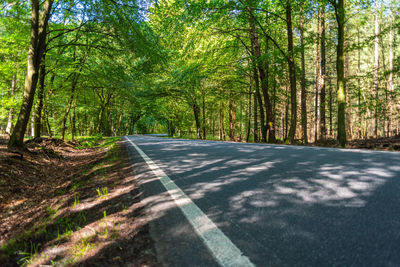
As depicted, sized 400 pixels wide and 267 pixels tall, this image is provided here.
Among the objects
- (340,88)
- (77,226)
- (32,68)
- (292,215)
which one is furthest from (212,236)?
(340,88)

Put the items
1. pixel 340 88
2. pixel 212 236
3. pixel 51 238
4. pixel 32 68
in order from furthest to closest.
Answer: pixel 340 88 → pixel 32 68 → pixel 51 238 → pixel 212 236

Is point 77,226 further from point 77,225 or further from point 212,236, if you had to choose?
point 212,236

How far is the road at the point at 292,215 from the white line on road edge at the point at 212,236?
0.13ft

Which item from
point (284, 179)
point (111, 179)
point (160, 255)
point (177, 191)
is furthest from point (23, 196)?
point (284, 179)

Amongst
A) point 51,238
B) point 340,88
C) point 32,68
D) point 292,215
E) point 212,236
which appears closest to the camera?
point 212,236

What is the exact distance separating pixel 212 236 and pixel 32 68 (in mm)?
8207

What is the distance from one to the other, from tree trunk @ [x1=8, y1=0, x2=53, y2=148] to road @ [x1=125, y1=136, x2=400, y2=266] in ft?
19.2

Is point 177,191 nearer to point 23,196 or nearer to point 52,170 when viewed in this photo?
point 23,196

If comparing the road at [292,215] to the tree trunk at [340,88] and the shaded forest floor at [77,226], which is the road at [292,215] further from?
the tree trunk at [340,88]

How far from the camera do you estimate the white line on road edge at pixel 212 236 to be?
4.40ft

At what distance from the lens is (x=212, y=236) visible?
5.37 feet

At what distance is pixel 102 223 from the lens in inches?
83.7

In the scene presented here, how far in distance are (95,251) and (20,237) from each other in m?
1.15

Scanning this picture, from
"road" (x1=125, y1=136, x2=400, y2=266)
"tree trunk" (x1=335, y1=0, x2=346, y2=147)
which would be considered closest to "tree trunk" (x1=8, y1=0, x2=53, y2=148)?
"road" (x1=125, y1=136, x2=400, y2=266)
